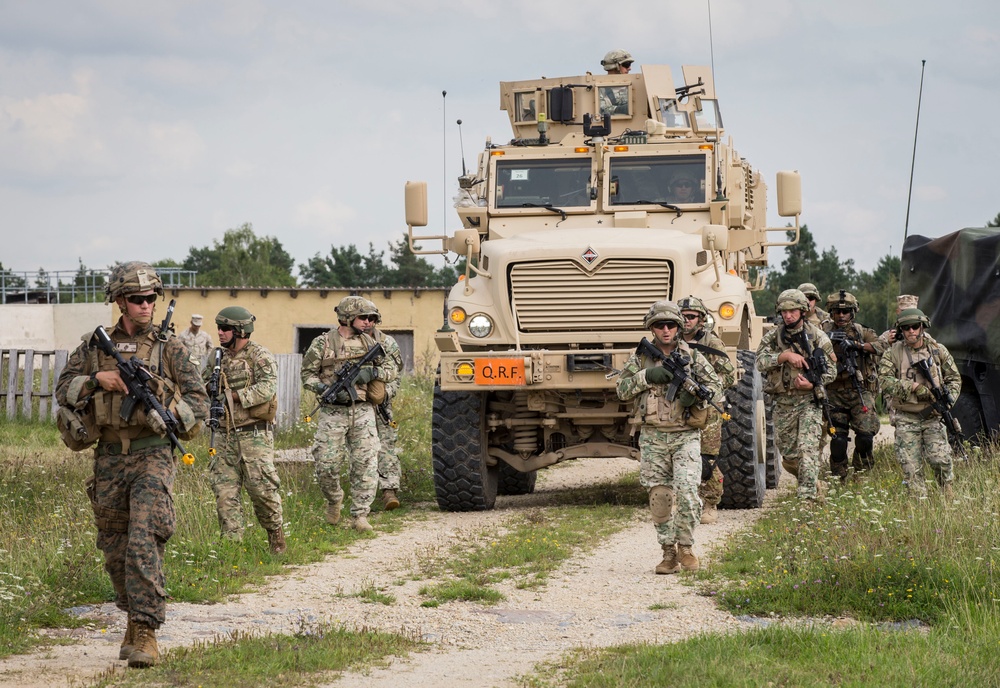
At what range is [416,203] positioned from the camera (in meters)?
11.8

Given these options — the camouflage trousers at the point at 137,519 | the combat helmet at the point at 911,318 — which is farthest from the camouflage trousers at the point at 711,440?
the camouflage trousers at the point at 137,519

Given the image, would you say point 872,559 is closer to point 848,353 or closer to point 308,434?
point 848,353

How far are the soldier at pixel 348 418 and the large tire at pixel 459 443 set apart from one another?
761 millimetres

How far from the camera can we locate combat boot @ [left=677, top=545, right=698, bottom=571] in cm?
832

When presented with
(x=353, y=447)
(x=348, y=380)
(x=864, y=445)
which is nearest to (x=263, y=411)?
(x=348, y=380)

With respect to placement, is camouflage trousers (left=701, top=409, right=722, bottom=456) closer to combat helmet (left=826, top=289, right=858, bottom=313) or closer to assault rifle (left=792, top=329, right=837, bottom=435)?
assault rifle (left=792, top=329, right=837, bottom=435)

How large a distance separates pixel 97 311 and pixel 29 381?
20.9 m

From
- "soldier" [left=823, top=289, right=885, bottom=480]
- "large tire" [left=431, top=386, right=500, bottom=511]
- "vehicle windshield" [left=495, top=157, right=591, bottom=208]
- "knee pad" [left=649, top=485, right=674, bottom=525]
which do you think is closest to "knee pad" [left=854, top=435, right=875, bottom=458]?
"soldier" [left=823, top=289, right=885, bottom=480]

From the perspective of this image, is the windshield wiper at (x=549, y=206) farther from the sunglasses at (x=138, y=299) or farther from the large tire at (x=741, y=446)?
the sunglasses at (x=138, y=299)

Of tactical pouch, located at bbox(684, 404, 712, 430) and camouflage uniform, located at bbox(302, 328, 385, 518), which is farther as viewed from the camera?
camouflage uniform, located at bbox(302, 328, 385, 518)

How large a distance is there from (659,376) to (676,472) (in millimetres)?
605

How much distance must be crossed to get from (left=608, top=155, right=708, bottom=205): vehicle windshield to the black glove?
386cm

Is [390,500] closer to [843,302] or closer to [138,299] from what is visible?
[843,302]

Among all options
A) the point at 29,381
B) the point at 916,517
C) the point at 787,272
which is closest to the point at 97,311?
the point at 29,381
